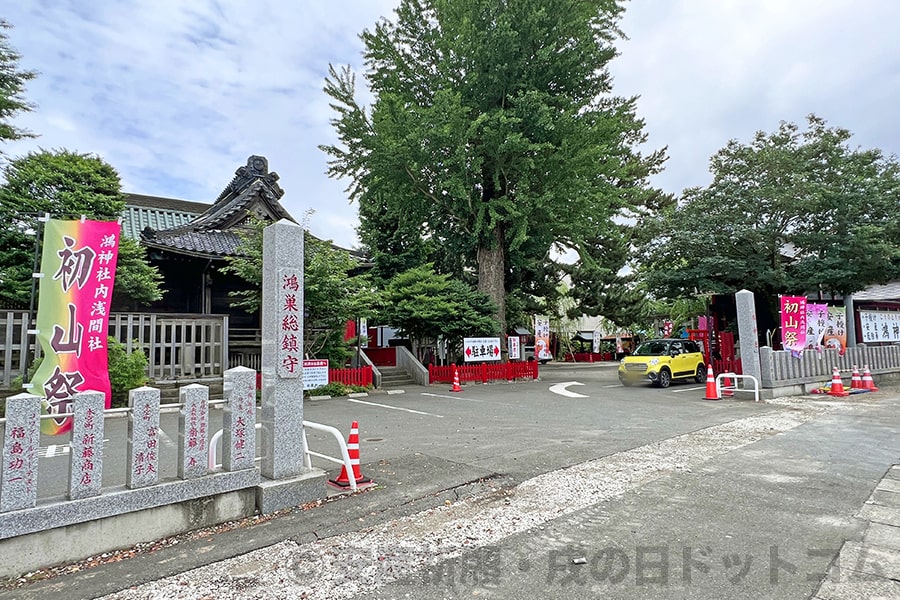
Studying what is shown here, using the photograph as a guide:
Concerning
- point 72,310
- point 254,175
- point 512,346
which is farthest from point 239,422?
point 254,175

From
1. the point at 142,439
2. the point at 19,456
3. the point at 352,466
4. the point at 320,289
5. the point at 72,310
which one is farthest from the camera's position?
the point at 320,289

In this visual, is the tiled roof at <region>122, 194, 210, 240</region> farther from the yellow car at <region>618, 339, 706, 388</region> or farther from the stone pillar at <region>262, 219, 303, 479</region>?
the yellow car at <region>618, 339, 706, 388</region>

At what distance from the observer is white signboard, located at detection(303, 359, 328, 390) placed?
1229 centimetres

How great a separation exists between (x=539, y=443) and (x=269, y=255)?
15.5ft

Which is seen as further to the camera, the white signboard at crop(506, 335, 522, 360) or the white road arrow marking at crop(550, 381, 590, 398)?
the white signboard at crop(506, 335, 522, 360)

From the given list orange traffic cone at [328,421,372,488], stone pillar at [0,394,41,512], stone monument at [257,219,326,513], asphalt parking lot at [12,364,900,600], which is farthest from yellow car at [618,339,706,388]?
stone pillar at [0,394,41,512]

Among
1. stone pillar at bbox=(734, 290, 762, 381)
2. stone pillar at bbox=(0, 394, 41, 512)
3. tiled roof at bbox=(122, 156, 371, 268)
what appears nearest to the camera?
stone pillar at bbox=(0, 394, 41, 512)

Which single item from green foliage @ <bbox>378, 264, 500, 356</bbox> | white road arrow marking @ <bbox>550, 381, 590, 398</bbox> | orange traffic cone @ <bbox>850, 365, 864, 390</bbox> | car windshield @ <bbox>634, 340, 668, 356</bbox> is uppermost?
green foliage @ <bbox>378, 264, 500, 356</bbox>

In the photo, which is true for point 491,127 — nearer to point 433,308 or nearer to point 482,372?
point 433,308

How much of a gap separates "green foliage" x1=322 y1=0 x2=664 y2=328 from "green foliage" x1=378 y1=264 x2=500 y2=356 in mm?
1955

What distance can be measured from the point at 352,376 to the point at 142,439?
10.3m

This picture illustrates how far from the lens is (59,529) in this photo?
3545 millimetres

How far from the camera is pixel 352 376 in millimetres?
14266

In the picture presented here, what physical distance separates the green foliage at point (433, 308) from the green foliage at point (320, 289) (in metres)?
1.76
